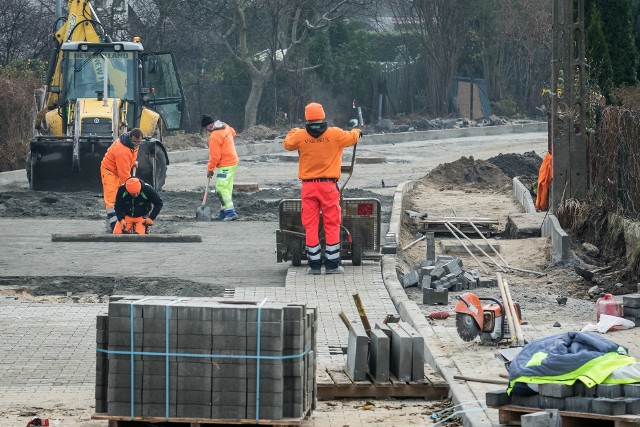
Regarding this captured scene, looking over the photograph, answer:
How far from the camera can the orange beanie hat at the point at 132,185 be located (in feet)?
56.0

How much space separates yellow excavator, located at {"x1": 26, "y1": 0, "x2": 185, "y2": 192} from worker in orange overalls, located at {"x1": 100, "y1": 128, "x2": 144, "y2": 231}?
455 cm

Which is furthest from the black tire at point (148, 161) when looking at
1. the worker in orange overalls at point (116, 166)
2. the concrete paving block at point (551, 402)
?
the concrete paving block at point (551, 402)

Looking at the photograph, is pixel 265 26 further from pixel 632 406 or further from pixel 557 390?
pixel 632 406

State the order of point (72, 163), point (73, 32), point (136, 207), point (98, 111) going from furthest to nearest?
1. point (73, 32)
2. point (98, 111)
3. point (72, 163)
4. point (136, 207)

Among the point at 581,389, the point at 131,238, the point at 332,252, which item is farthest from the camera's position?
the point at 131,238

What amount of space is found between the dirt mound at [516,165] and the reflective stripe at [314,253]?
1565 cm

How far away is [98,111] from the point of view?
24.0m

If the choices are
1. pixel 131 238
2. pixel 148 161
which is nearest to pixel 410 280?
pixel 131 238

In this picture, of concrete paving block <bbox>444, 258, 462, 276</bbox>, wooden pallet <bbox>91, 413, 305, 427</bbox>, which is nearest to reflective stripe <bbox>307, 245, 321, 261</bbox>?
concrete paving block <bbox>444, 258, 462, 276</bbox>

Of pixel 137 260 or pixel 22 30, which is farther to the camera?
pixel 22 30

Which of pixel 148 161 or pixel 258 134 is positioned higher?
pixel 258 134

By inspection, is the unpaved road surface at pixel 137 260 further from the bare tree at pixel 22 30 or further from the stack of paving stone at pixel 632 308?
the bare tree at pixel 22 30

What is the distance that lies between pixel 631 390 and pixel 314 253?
733 centimetres

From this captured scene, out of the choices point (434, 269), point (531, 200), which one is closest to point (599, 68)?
point (531, 200)
